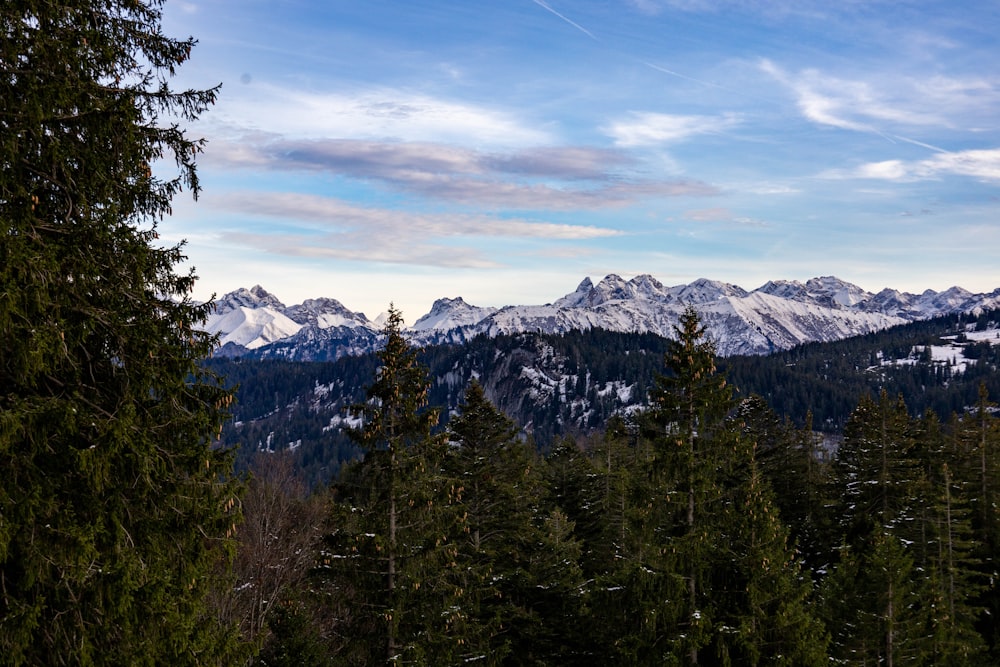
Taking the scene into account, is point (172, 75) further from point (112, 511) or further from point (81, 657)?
point (81, 657)

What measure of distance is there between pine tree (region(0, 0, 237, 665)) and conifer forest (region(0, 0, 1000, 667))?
37 mm

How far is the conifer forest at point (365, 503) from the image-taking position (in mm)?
8703

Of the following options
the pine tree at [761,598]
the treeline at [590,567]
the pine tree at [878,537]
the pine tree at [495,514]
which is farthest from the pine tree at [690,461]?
the pine tree at [878,537]

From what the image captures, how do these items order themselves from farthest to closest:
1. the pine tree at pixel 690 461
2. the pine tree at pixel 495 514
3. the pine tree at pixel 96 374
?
the pine tree at pixel 495 514 < the pine tree at pixel 690 461 < the pine tree at pixel 96 374

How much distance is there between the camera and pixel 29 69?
912cm

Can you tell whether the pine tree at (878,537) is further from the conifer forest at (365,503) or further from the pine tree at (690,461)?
the pine tree at (690,461)

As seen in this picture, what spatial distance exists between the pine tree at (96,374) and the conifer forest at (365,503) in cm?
4

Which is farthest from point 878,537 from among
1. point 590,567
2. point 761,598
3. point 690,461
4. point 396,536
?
A: point 396,536

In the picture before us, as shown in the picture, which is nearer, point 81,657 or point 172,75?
point 81,657

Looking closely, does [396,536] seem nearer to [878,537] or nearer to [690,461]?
[690,461]

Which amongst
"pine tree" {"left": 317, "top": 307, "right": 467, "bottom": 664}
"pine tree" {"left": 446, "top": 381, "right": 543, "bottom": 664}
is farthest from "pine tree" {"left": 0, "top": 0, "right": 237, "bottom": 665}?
"pine tree" {"left": 446, "top": 381, "right": 543, "bottom": 664}

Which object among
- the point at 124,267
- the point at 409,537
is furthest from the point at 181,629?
the point at 409,537

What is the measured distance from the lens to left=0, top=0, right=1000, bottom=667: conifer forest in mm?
8703

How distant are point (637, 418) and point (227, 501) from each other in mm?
13212
